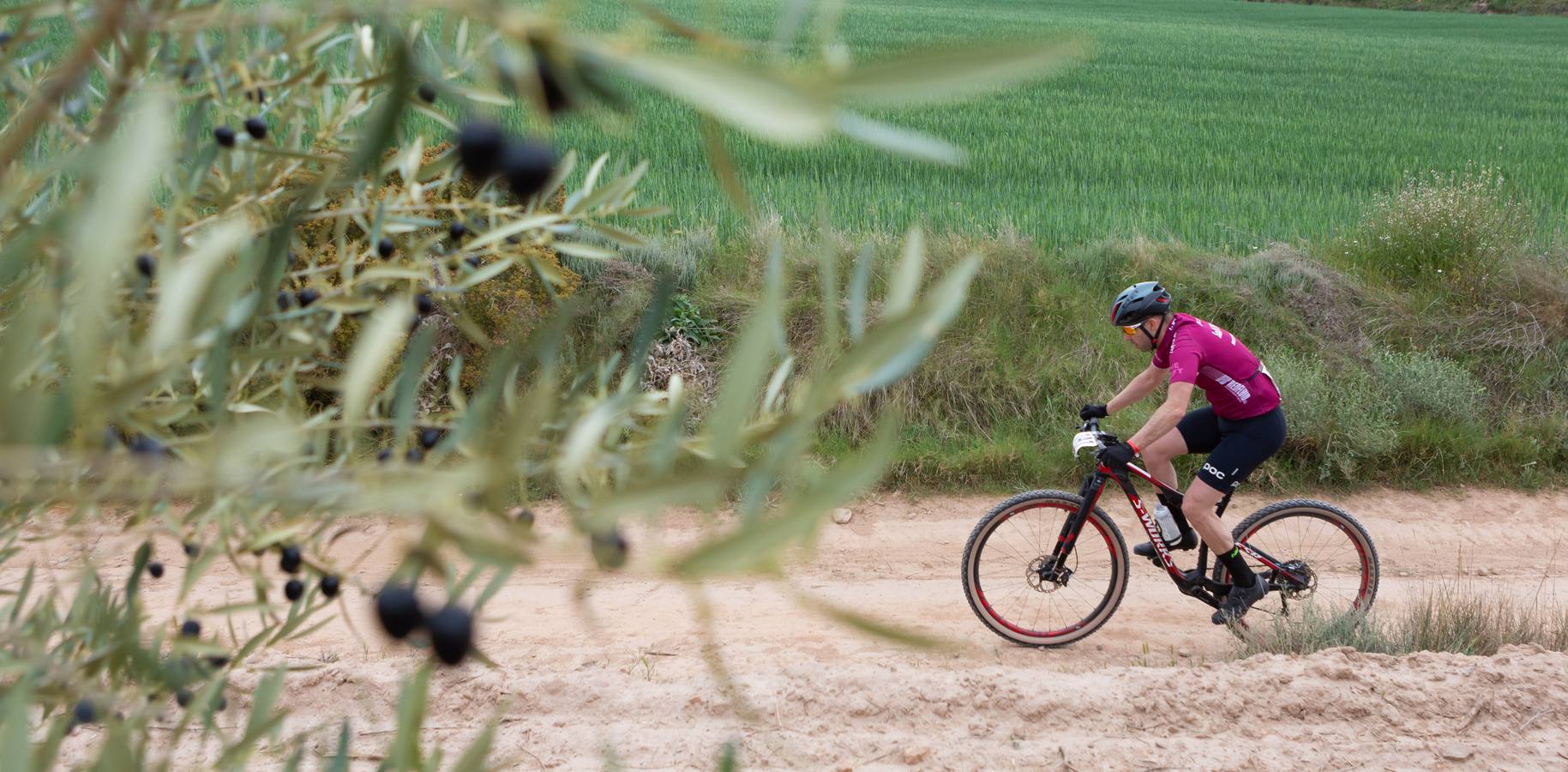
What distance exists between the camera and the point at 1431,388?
717 centimetres

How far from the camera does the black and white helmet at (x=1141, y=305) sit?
4883 millimetres

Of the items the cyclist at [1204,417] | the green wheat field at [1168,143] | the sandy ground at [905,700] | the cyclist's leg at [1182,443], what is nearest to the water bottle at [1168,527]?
the cyclist at [1204,417]

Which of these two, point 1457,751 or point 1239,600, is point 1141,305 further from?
point 1457,751

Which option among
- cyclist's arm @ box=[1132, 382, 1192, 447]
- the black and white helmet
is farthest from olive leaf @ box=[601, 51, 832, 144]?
the black and white helmet

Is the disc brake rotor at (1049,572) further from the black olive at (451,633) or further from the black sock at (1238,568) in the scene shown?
the black olive at (451,633)

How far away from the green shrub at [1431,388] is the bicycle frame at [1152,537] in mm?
2578

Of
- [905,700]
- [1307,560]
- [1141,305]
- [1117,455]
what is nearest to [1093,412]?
[1117,455]

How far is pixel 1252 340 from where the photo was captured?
304 inches

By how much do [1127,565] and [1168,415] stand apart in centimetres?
80

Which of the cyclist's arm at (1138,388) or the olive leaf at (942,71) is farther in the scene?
the cyclist's arm at (1138,388)

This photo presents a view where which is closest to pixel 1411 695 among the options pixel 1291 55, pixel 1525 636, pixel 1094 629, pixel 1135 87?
pixel 1525 636

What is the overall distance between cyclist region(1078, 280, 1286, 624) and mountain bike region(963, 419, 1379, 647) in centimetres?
9

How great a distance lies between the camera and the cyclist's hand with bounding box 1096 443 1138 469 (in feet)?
16.4

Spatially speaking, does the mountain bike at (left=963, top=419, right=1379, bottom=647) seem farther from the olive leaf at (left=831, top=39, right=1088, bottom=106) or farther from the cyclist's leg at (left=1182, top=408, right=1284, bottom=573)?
the olive leaf at (left=831, top=39, right=1088, bottom=106)
